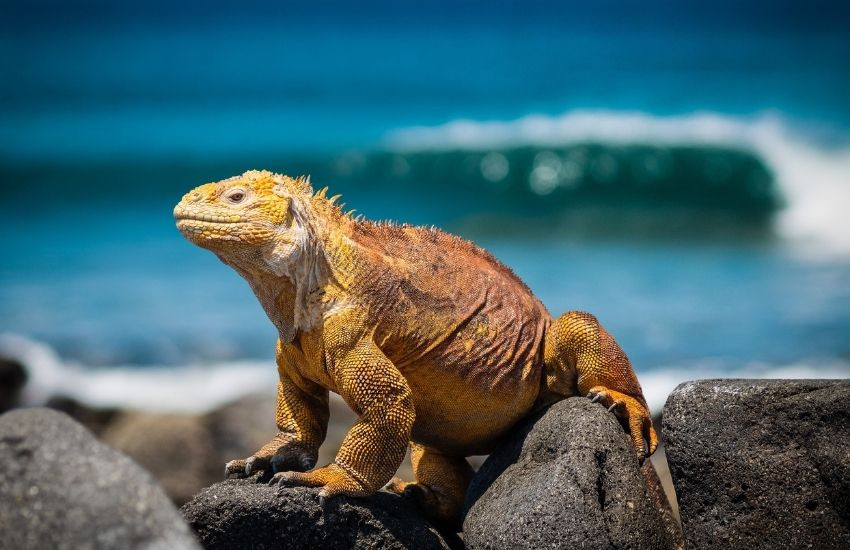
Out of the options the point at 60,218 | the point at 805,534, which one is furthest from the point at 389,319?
the point at 60,218

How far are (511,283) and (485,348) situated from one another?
2.18ft

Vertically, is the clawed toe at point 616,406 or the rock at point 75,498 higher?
the clawed toe at point 616,406

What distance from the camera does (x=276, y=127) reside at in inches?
1184

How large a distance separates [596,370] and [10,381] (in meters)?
10.3

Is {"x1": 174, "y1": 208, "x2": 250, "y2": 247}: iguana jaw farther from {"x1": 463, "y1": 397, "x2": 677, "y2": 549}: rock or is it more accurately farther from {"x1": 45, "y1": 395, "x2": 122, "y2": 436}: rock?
{"x1": 45, "y1": 395, "x2": 122, "y2": 436}: rock

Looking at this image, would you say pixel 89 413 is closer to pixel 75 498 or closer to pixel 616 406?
pixel 616 406

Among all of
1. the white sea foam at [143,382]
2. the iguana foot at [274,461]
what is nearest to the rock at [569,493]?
the iguana foot at [274,461]

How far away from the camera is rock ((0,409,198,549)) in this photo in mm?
4109

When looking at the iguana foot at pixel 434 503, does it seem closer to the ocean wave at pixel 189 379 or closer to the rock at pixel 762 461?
the rock at pixel 762 461

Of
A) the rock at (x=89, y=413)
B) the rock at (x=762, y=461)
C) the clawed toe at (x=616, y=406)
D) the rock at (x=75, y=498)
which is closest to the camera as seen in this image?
the rock at (x=75, y=498)

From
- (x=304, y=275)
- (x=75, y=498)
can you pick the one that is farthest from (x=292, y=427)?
(x=75, y=498)

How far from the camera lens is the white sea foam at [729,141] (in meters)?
23.8

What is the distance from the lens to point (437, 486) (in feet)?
21.8

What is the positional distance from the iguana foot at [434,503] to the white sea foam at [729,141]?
682 inches
